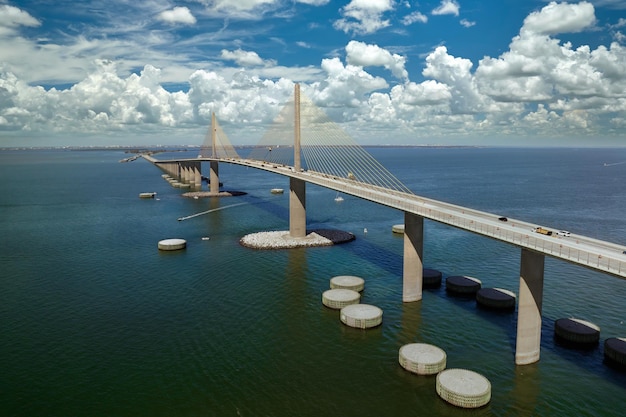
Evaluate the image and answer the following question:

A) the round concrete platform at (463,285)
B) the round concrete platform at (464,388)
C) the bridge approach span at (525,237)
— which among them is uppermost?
the bridge approach span at (525,237)

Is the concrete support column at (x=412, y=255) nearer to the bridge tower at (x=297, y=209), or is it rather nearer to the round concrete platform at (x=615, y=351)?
the round concrete platform at (x=615, y=351)

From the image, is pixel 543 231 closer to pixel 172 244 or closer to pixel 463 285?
pixel 463 285

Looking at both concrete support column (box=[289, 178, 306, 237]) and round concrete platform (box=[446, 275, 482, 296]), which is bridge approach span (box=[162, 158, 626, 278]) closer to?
round concrete platform (box=[446, 275, 482, 296])

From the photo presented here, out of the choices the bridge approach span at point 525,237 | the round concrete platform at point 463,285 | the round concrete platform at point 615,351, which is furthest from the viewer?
the round concrete platform at point 463,285

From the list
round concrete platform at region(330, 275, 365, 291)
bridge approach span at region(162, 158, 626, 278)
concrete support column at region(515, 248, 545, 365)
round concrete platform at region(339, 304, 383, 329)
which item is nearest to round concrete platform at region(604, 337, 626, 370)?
concrete support column at region(515, 248, 545, 365)

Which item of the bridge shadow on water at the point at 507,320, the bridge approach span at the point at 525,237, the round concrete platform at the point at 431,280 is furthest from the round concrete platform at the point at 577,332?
the round concrete platform at the point at 431,280

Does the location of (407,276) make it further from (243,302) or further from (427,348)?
(243,302)

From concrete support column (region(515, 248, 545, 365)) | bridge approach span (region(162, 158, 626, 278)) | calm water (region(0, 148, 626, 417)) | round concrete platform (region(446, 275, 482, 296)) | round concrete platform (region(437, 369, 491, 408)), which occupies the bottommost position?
calm water (region(0, 148, 626, 417))
